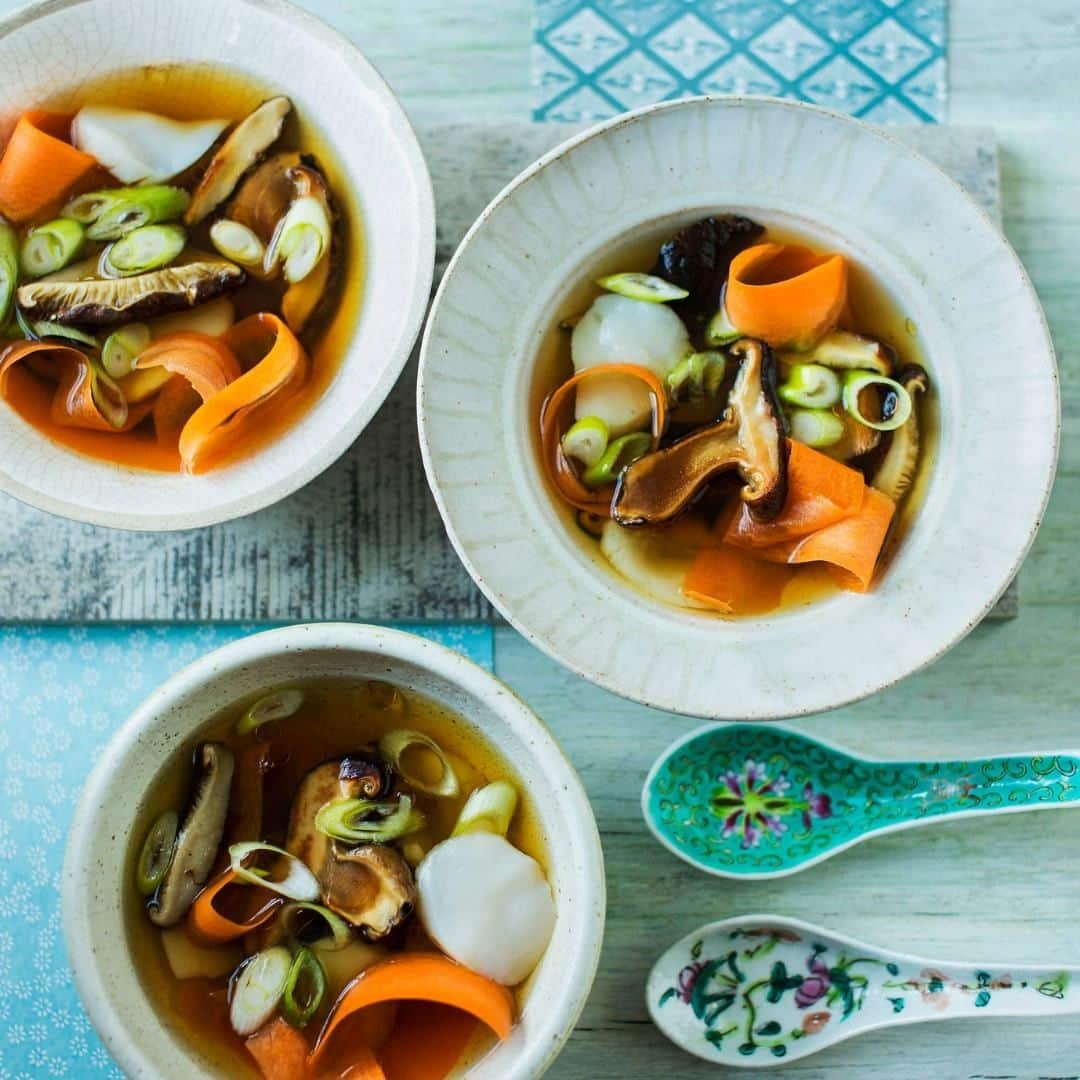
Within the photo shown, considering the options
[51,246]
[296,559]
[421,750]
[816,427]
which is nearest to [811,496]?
[816,427]

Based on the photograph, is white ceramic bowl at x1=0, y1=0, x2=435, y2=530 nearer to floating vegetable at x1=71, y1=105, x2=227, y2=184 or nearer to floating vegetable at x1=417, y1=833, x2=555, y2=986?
floating vegetable at x1=71, y1=105, x2=227, y2=184

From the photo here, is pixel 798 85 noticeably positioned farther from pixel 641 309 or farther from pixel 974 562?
→ pixel 974 562

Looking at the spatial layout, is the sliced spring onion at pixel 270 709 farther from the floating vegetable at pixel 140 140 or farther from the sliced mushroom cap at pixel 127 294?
the floating vegetable at pixel 140 140

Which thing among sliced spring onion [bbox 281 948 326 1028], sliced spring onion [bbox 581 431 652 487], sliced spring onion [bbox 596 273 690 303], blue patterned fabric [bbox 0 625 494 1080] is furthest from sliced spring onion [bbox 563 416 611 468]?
sliced spring onion [bbox 281 948 326 1028]

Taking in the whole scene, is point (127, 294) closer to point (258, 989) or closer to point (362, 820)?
point (362, 820)

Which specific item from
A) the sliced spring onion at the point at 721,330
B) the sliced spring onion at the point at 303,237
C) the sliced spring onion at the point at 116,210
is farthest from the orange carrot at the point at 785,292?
the sliced spring onion at the point at 116,210

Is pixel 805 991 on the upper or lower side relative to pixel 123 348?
lower
